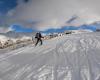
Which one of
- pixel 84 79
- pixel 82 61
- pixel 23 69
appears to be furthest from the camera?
pixel 82 61

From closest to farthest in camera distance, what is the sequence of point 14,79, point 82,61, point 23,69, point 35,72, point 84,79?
point 84,79 → point 14,79 → point 35,72 → point 23,69 → point 82,61

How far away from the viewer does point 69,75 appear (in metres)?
12.1

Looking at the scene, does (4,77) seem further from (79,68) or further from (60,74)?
(79,68)

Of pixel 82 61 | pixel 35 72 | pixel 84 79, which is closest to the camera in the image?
pixel 84 79

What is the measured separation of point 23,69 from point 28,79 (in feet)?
8.37

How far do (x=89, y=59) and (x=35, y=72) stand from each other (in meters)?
4.85

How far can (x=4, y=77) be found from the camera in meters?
12.6

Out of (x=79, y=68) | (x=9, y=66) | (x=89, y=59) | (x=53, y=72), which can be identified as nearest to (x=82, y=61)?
(x=89, y=59)

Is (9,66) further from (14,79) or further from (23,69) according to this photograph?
(14,79)

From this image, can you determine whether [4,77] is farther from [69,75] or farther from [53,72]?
[69,75]

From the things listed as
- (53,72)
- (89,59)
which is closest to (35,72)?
(53,72)

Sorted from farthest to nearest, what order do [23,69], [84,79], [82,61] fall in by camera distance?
[82,61]
[23,69]
[84,79]

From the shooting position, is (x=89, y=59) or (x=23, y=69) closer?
(x=23, y=69)

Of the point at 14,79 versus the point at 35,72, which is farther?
the point at 35,72
